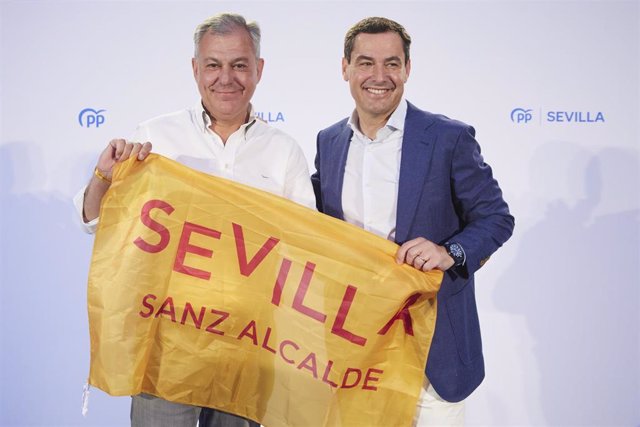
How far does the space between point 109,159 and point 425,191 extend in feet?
2.70

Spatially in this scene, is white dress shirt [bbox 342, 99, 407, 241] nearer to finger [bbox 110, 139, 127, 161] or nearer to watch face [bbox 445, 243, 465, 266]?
watch face [bbox 445, 243, 465, 266]

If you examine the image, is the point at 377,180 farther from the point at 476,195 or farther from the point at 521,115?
the point at 521,115

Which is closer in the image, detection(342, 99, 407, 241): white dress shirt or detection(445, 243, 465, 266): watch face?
detection(445, 243, 465, 266): watch face

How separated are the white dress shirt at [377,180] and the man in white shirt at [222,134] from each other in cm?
13

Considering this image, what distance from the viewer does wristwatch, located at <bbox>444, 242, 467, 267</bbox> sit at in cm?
146

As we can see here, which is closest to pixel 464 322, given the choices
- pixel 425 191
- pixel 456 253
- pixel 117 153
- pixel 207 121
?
pixel 456 253

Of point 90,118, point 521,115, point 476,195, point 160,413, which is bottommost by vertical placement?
point 160,413

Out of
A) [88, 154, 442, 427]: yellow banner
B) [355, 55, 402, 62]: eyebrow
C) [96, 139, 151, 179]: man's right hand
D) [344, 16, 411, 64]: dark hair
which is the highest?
[344, 16, 411, 64]: dark hair

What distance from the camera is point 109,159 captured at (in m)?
1.45

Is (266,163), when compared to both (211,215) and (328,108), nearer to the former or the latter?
(211,215)

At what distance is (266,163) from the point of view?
1.64 m

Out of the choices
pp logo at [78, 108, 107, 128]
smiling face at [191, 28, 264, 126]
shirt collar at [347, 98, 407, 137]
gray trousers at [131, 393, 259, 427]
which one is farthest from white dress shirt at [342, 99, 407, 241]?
pp logo at [78, 108, 107, 128]

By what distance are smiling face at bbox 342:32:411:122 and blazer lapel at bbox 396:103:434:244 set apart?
0.43 feet

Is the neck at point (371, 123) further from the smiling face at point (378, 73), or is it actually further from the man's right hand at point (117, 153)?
the man's right hand at point (117, 153)
